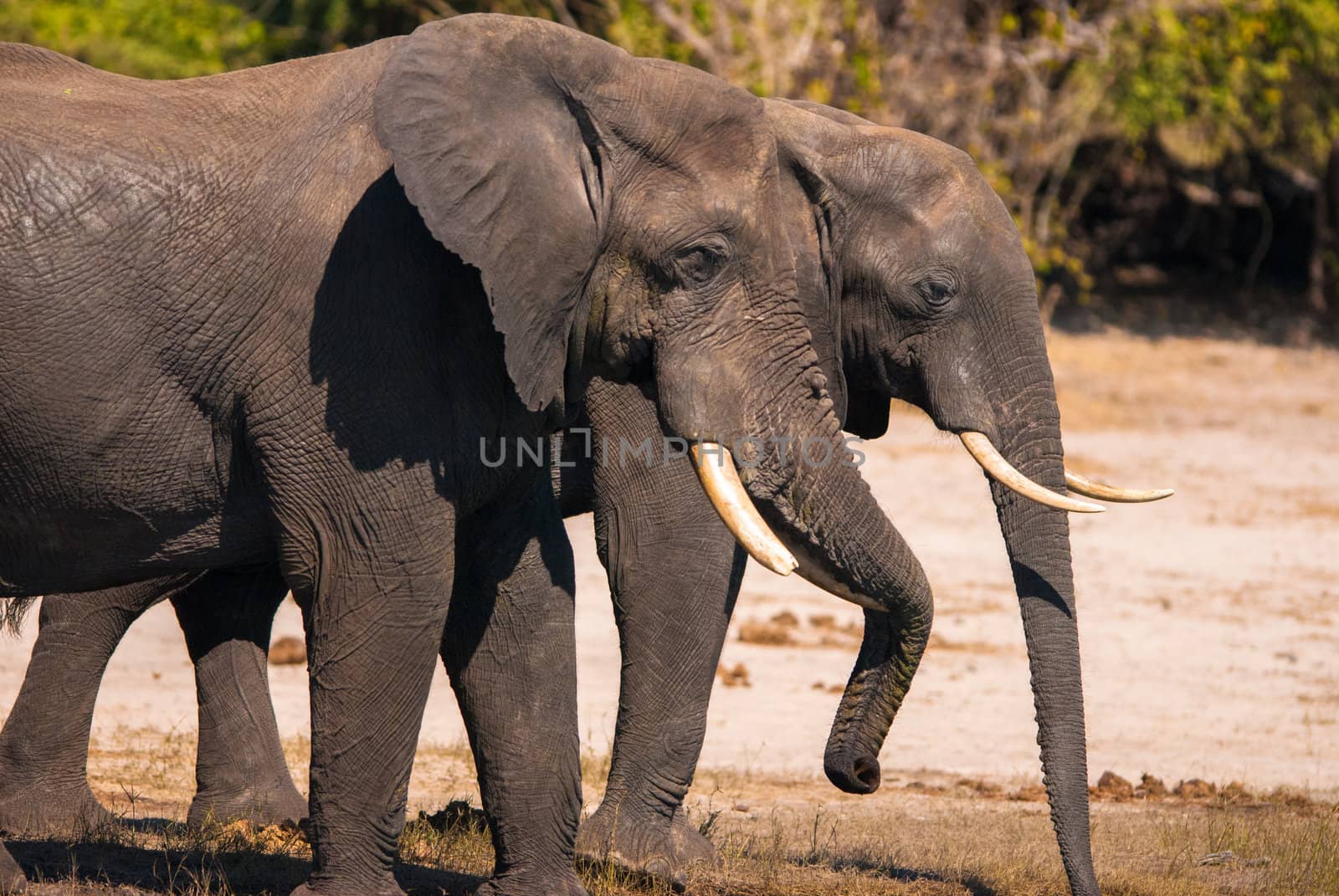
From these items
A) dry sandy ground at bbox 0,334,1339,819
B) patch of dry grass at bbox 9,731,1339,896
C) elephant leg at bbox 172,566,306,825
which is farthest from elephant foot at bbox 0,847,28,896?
dry sandy ground at bbox 0,334,1339,819

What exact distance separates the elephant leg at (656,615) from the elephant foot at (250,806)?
3.56 ft

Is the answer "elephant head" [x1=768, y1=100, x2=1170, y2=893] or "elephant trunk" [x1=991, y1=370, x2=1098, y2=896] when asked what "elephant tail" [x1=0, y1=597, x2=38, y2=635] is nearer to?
"elephant head" [x1=768, y1=100, x2=1170, y2=893]

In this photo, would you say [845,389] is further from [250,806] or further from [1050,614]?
[250,806]

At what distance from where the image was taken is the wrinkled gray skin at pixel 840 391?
6.26m

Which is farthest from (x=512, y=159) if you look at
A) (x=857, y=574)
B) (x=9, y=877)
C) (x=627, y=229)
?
(x=9, y=877)

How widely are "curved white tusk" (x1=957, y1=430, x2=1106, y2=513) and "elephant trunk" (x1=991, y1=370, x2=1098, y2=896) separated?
0.10 metres

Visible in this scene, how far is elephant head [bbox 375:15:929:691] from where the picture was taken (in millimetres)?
4445

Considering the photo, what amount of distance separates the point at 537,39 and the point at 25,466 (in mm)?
1557

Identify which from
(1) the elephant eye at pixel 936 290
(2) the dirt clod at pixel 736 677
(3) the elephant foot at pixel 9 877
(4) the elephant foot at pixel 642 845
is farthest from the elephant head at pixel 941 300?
(2) the dirt clod at pixel 736 677

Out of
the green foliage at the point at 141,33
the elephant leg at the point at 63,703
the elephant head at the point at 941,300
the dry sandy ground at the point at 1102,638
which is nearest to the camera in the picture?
the elephant head at the point at 941,300

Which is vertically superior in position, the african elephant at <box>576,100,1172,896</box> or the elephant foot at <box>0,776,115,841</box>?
the african elephant at <box>576,100,1172,896</box>

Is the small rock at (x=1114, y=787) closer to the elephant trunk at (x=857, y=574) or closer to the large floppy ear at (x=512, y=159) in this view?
the elephant trunk at (x=857, y=574)

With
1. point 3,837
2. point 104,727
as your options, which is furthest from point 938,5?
point 3,837

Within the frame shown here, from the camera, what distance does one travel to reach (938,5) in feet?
61.1
